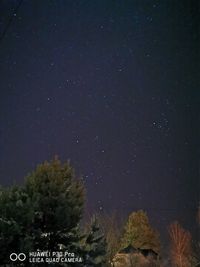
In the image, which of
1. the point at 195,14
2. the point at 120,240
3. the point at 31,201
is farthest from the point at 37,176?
the point at 120,240

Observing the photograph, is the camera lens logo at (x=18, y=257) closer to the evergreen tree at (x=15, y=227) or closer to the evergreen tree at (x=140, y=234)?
the evergreen tree at (x=15, y=227)

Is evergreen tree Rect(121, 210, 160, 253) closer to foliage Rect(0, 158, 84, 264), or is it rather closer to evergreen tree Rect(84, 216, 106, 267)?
evergreen tree Rect(84, 216, 106, 267)

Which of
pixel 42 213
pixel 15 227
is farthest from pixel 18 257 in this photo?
pixel 42 213

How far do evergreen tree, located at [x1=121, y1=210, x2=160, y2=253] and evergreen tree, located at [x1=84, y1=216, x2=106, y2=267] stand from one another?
4.33 feet

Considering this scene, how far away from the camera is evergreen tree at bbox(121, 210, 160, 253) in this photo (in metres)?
4.86

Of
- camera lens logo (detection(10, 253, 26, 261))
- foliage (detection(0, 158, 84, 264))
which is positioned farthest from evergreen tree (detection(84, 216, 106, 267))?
camera lens logo (detection(10, 253, 26, 261))

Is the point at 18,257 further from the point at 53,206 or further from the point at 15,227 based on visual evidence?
the point at 53,206

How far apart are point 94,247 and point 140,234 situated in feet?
5.86

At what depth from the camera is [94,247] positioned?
10.9 ft

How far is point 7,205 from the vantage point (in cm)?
292

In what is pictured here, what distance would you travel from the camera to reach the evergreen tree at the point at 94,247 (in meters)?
3.21

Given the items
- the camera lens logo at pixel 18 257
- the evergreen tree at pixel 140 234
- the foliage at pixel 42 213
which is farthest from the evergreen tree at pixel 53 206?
the evergreen tree at pixel 140 234

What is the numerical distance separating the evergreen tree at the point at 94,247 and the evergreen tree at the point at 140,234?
1.32 m

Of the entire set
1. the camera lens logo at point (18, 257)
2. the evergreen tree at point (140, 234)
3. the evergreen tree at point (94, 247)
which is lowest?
the camera lens logo at point (18, 257)
